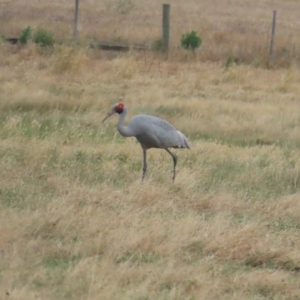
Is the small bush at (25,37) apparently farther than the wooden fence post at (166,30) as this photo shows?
No

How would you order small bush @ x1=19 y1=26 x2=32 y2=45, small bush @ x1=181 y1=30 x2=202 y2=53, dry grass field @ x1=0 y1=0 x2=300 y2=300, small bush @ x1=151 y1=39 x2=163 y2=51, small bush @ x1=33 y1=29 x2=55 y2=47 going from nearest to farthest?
dry grass field @ x1=0 y1=0 x2=300 y2=300 → small bush @ x1=19 y1=26 x2=32 y2=45 → small bush @ x1=33 y1=29 x2=55 y2=47 → small bush @ x1=151 y1=39 x2=163 y2=51 → small bush @ x1=181 y1=30 x2=202 y2=53

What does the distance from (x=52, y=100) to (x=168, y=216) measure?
20.8 ft

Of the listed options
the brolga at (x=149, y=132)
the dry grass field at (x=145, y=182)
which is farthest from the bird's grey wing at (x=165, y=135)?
the dry grass field at (x=145, y=182)

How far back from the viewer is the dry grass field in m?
6.11

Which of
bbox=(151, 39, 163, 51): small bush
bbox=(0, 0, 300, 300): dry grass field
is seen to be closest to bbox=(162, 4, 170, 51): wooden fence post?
bbox=(151, 39, 163, 51): small bush

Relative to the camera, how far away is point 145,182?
8.66m

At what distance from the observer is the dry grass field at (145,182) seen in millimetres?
6113

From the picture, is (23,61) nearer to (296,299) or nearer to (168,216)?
(168,216)

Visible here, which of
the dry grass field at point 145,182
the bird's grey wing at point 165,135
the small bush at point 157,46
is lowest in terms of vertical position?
the dry grass field at point 145,182

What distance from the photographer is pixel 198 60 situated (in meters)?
19.2

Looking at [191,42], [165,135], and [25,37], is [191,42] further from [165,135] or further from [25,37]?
[165,135]

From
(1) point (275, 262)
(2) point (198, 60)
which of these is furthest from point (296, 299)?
(2) point (198, 60)

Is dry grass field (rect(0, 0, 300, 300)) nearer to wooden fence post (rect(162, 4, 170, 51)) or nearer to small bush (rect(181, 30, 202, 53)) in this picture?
wooden fence post (rect(162, 4, 170, 51))

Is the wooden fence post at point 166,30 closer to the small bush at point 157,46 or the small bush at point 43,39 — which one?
the small bush at point 157,46
